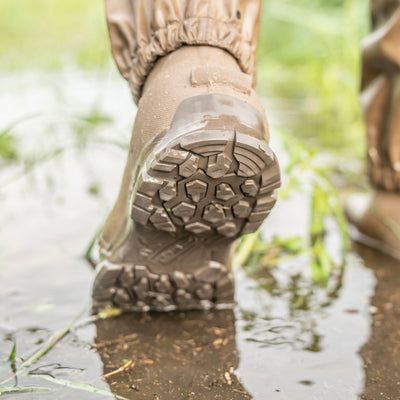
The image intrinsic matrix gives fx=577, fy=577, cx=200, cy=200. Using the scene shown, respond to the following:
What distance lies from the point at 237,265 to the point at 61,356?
1.98 feet

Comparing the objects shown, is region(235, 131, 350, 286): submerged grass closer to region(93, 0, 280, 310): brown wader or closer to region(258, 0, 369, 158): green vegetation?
region(93, 0, 280, 310): brown wader

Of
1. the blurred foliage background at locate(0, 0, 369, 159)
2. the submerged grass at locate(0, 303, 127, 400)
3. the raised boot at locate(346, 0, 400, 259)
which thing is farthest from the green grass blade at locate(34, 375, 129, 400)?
the blurred foliage background at locate(0, 0, 369, 159)

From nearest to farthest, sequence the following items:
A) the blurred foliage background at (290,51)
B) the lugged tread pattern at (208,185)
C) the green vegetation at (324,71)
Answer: the lugged tread pattern at (208,185) → the green vegetation at (324,71) → the blurred foliage background at (290,51)

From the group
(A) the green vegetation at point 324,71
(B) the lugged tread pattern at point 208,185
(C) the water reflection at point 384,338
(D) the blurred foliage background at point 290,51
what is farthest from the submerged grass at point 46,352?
(A) the green vegetation at point 324,71

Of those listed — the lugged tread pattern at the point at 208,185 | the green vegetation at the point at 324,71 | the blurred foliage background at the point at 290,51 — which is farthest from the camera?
the blurred foliage background at the point at 290,51

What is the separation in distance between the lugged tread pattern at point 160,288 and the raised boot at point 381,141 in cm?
68

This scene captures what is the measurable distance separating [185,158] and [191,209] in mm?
115

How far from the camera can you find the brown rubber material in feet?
3.02

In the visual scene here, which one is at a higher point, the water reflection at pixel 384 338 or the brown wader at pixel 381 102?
the brown wader at pixel 381 102

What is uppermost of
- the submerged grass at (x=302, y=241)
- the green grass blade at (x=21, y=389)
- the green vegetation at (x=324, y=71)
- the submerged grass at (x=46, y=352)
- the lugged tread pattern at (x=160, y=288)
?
the green vegetation at (x=324, y=71)

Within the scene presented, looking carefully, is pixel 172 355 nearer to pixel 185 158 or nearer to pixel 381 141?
pixel 185 158

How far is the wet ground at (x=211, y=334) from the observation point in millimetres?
987

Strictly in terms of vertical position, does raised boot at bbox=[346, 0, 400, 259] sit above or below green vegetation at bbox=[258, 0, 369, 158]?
below

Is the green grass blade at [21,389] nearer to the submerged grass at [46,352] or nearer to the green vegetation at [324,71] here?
the submerged grass at [46,352]
